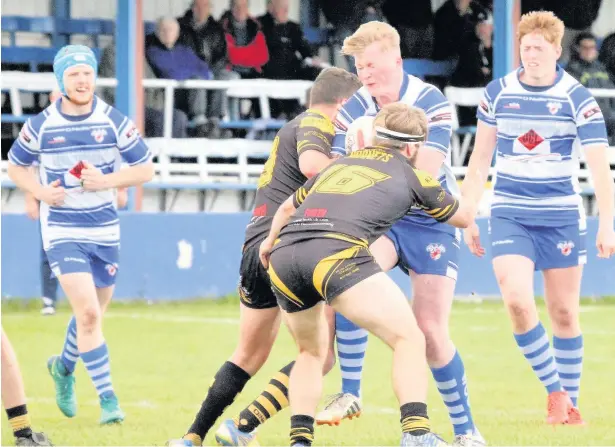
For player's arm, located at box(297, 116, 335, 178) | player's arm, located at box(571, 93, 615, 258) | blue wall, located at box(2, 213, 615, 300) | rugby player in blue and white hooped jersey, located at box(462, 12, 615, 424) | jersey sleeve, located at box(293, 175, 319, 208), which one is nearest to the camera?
jersey sleeve, located at box(293, 175, 319, 208)

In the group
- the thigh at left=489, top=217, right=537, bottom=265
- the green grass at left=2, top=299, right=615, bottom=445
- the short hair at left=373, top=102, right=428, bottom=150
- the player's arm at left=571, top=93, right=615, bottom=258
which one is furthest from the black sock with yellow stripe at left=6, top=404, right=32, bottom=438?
the player's arm at left=571, top=93, right=615, bottom=258

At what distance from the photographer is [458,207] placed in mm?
7004

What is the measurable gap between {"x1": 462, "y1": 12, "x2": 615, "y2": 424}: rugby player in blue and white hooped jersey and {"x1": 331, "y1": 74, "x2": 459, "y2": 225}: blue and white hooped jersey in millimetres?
942

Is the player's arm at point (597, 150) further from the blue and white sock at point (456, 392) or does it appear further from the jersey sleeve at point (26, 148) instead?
the jersey sleeve at point (26, 148)

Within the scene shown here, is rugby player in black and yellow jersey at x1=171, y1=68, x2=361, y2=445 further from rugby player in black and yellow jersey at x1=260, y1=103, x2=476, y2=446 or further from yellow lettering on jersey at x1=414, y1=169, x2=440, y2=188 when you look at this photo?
yellow lettering on jersey at x1=414, y1=169, x2=440, y2=188

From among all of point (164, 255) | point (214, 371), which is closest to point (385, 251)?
point (214, 371)

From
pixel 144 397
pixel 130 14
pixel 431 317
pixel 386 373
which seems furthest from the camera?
pixel 130 14

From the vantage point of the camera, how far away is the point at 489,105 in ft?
29.0

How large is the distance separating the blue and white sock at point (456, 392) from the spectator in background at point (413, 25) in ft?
39.9

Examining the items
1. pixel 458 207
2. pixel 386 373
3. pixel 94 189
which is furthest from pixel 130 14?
pixel 458 207

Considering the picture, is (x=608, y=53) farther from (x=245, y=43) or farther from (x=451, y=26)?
(x=245, y=43)

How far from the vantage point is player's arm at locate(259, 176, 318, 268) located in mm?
6984

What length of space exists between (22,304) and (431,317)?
8.64 metres

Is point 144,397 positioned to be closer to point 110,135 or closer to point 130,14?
point 110,135
